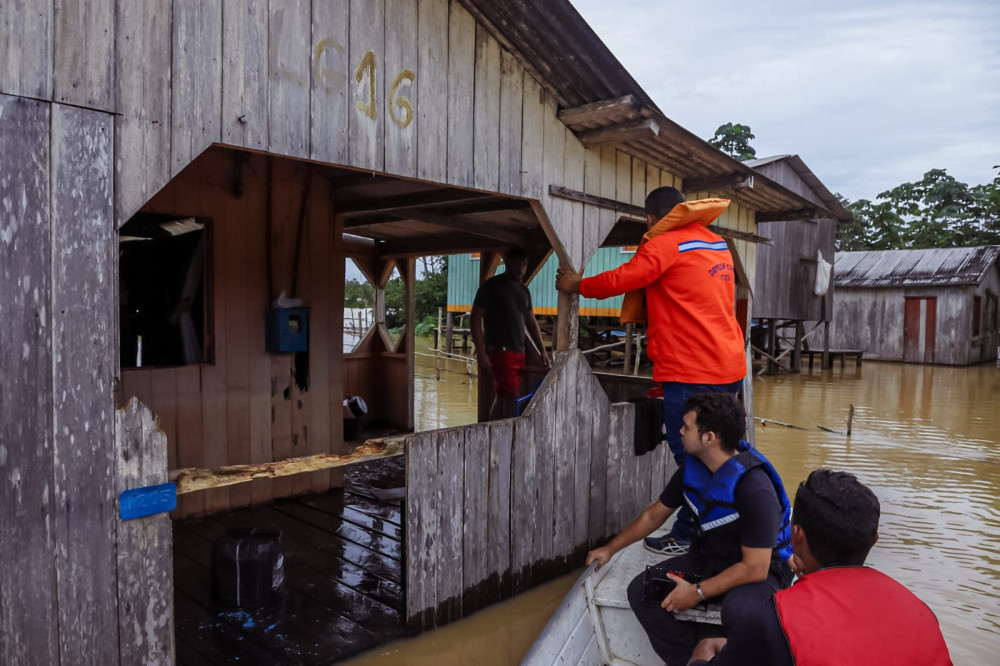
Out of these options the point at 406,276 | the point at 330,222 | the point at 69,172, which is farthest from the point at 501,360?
the point at 69,172

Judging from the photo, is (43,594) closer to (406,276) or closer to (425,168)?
(425,168)

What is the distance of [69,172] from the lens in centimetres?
253

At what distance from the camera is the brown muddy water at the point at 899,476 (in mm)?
4219

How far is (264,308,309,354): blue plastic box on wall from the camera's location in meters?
5.84

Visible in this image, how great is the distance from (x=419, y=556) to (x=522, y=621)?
0.91 m

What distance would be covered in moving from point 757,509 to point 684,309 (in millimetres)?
1578

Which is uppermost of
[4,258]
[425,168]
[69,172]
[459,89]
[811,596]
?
[459,89]

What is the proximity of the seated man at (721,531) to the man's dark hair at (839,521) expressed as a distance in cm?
93

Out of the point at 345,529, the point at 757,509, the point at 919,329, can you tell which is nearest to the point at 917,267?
the point at 919,329

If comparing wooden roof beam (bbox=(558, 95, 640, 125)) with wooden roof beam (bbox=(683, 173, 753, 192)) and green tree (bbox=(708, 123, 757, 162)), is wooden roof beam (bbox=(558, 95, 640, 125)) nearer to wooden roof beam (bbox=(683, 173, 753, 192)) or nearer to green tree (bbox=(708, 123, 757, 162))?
wooden roof beam (bbox=(683, 173, 753, 192))

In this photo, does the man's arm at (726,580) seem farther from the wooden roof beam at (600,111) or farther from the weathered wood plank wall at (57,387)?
the wooden roof beam at (600,111)

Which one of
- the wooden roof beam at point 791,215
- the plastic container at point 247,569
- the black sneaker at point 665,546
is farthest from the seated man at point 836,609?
the wooden roof beam at point 791,215

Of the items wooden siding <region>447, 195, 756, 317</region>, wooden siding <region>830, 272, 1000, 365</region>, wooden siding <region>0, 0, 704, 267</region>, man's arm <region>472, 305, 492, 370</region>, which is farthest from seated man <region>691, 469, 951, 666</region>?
wooden siding <region>830, 272, 1000, 365</region>

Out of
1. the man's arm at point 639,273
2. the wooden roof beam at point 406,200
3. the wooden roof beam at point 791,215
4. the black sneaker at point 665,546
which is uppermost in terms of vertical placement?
the wooden roof beam at point 791,215
